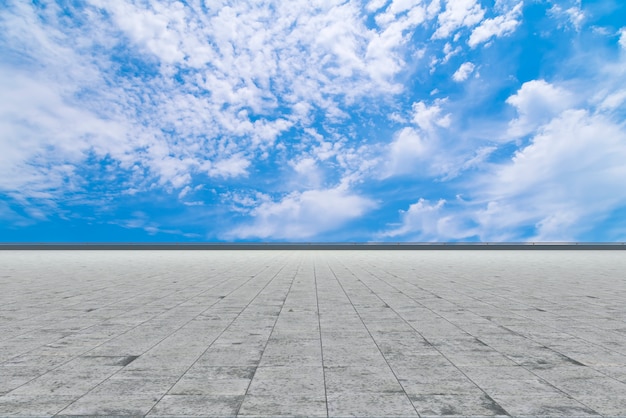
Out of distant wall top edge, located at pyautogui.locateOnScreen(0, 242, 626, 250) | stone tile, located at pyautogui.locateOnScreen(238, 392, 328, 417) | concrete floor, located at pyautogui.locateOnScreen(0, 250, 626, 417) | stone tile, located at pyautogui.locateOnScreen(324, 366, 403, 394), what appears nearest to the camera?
stone tile, located at pyautogui.locateOnScreen(238, 392, 328, 417)

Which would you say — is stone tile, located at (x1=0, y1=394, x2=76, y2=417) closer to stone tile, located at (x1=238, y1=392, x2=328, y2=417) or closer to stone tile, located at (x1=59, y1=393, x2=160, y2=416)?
stone tile, located at (x1=59, y1=393, x2=160, y2=416)

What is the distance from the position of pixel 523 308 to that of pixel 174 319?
808 cm

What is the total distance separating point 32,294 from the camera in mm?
12516

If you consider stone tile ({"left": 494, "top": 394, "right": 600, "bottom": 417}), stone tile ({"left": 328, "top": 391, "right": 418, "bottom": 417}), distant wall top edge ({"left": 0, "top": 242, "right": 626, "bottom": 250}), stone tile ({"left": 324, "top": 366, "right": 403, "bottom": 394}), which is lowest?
stone tile ({"left": 494, "top": 394, "right": 600, "bottom": 417})

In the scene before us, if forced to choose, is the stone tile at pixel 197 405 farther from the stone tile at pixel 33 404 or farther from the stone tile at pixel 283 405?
the stone tile at pixel 33 404

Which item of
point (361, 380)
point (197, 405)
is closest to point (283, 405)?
point (197, 405)

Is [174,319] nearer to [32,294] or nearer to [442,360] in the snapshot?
[442,360]

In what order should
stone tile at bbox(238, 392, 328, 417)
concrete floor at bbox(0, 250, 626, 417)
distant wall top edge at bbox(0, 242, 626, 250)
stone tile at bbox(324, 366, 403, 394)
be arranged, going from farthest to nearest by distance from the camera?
distant wall top edge at bbox(0, 242, 626, 250) → stone tile at bbox(324, 366, 403, 394) → concrete floor at bbox(0, 250, 626, 417) → stone tile at bbox(238, 392, 328, 417)

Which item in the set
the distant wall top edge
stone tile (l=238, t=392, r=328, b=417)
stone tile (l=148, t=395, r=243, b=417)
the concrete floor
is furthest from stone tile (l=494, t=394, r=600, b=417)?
the distant wall top edge

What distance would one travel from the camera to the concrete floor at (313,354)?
4477mm

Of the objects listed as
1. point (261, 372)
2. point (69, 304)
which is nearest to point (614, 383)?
point (261, 372)

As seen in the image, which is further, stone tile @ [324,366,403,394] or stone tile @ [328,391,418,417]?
stone tile @ [324,366,403,394]

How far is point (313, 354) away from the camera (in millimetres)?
6234

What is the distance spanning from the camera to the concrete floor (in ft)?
14.7
